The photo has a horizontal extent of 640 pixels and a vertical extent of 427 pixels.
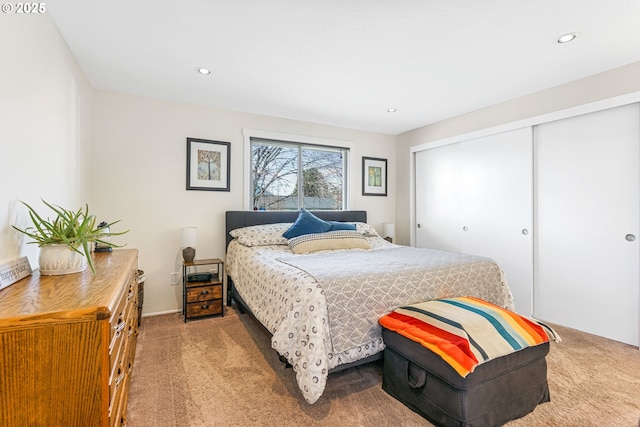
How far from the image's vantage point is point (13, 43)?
1.46 m

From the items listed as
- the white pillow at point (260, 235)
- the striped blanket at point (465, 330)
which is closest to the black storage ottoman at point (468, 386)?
the striped blanket at point (465, 330)

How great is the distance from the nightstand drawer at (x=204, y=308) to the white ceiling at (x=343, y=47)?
2263mm

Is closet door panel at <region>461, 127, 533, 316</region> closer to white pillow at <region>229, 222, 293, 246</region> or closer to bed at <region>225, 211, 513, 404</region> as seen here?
bed at <region>225, 211, 513, 404</region>

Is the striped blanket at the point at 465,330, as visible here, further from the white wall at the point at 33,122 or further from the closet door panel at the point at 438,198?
the closet door panel at the point at 438,198

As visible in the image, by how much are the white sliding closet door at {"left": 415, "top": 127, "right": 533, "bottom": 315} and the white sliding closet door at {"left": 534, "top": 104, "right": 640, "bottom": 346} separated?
0.14 meters

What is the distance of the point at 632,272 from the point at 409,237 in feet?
8.46

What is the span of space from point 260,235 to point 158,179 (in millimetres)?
1333

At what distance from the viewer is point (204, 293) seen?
3.22m

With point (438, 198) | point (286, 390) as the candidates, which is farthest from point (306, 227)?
point (438, 198)

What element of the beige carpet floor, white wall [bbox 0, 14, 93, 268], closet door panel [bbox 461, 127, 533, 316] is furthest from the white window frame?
the beige carpet floor

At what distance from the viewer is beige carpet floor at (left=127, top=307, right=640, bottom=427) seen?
1682mm

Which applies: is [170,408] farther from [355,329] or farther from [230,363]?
[355,329]

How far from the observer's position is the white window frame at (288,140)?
12.6ft

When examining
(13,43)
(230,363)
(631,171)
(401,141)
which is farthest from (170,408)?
(401,141)
